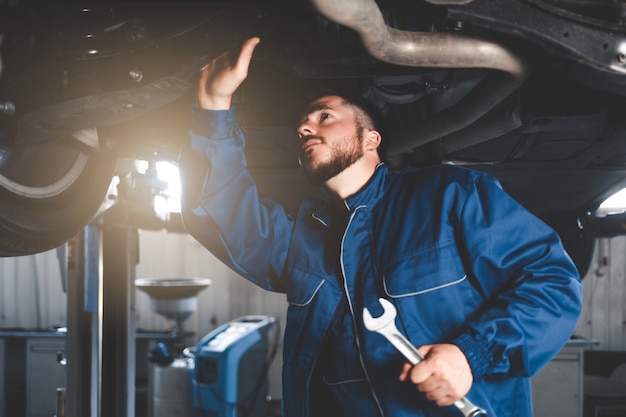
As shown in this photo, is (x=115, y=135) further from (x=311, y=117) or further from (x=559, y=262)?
(x=559, y=262)

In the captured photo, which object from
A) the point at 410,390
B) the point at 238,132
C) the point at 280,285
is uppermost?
the point at 238,132

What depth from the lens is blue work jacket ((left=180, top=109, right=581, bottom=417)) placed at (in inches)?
30.0

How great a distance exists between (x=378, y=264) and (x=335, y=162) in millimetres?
242

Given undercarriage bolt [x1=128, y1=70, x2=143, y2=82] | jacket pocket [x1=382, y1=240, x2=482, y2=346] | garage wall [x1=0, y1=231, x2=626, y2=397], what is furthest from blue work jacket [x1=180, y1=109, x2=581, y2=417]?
garage wall [x1=0, y1=231, x2=626, y2=397]

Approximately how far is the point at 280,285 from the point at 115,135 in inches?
25.2

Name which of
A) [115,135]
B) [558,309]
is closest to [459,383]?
[558,309]

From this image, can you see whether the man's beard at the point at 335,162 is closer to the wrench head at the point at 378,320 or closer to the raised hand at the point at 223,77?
the raised hand at the point at 223,77

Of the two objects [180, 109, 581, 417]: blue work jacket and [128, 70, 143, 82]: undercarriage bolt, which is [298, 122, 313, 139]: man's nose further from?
[128, 70, 143, 82]: undercarriage bolt

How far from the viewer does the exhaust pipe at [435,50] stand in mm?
650

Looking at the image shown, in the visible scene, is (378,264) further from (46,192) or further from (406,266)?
Answer: (46,192)

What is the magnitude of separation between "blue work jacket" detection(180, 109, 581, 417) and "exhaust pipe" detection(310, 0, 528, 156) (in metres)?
0.17

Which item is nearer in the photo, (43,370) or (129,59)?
(129,59)

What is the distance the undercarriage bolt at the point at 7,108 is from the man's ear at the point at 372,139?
2.31 ft

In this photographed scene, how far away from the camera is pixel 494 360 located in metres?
0.73
